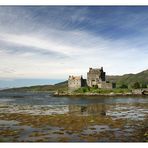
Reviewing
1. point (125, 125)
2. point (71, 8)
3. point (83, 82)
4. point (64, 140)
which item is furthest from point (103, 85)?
point (64, 140)

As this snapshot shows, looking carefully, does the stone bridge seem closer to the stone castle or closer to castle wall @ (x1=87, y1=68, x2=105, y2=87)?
the stone castle

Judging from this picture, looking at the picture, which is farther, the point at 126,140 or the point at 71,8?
the point at 71,8

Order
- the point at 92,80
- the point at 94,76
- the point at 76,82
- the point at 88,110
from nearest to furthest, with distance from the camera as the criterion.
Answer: the point at 88,110, the point at 94,76, the point at 76,82, the point at 92,80

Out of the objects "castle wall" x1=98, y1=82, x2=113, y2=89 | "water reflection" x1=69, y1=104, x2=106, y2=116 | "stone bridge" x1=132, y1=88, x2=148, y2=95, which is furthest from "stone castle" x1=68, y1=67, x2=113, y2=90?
"water reflection" x1=69, y1=104, x2=106, y2=116

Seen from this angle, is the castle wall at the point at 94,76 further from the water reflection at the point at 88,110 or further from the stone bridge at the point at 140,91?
the water reflection at the point at 88,110

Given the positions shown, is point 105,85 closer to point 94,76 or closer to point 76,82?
point 94,76

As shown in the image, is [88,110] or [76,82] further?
[76,82]

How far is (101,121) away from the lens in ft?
109

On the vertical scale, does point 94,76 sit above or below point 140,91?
above

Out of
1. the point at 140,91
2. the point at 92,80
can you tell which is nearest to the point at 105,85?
the point at 92,80

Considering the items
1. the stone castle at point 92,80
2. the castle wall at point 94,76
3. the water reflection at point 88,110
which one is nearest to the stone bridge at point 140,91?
the stone castle at point 92,80
